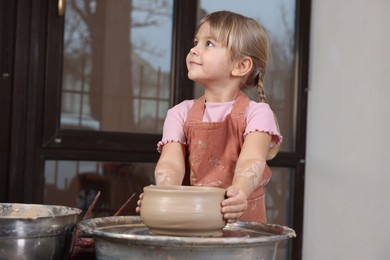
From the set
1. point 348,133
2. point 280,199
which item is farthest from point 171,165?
point 348,133

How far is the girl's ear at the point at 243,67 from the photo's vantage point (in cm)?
153

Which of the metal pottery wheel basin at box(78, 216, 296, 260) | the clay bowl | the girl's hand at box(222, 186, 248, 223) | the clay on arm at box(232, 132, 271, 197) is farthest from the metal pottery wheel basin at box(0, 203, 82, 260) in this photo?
the clay on arm at box(232, 132, 271, 197)

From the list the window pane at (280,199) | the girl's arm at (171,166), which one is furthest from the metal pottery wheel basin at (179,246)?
the window pane at (280,199)

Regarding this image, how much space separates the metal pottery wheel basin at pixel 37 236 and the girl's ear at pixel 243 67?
614mm

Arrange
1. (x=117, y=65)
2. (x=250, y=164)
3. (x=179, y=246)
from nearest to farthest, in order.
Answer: (x=179, y=246), (x=250, y=164), (x=117, y=65)

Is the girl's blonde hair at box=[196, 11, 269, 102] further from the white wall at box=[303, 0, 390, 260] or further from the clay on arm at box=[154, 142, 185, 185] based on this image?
the white wall at box=[303, 0, 390, 260]

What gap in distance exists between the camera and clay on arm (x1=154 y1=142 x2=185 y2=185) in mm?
1455

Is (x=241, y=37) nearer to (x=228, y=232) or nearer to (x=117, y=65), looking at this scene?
(x=228, y=232)

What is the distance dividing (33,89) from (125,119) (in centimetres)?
39

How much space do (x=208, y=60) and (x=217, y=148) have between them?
0.70ft

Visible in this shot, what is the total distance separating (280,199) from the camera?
9.41 feet

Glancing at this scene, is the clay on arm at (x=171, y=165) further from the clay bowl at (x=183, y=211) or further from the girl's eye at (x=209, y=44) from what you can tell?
the clay bowl at (x=183, y=211)

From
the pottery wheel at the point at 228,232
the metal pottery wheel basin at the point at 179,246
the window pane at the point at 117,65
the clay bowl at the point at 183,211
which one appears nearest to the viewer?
the metal pottery wheel basin at the point at 179,246

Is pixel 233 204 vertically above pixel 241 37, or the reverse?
pixel 241 37
